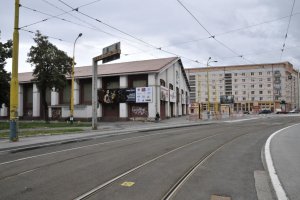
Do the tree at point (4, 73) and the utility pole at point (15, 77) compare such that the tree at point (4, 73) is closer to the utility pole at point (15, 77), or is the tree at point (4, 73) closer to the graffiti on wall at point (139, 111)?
the utility pole at point (15, 77)

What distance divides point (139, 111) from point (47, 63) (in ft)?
52.4

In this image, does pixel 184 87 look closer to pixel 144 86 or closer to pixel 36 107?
pixel 144 86

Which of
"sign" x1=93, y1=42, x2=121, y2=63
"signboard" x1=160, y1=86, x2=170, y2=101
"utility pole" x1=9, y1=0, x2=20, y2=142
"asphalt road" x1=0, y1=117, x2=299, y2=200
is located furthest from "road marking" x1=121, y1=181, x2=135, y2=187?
"signboard" x1=160, y1=86, x2=170, y2=101

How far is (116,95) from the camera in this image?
48.7m

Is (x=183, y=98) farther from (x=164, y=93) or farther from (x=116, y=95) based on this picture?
(x=116, y=95)

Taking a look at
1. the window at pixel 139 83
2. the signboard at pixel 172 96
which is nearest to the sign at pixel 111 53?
the window at pixel 139 83

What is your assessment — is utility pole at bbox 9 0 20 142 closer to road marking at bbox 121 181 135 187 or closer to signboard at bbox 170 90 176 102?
road marking at bbox 121 181 135 187

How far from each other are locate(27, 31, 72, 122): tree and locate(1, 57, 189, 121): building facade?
10.7 meters

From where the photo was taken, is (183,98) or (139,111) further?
(183,98)

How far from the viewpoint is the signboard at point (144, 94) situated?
45.7m

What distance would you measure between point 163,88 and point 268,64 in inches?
2773

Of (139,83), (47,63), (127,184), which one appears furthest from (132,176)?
(139,83)

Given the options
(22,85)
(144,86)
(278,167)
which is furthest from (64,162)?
(22,85)

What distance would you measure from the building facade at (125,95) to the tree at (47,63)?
10.7m
